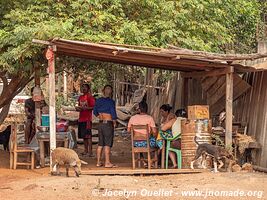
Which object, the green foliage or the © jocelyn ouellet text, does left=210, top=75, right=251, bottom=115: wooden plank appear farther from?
the © jocelyn ouellet text

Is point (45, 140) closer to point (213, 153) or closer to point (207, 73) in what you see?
point (213, 153)

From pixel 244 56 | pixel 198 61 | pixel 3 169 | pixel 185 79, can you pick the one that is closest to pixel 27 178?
pixel 3 169

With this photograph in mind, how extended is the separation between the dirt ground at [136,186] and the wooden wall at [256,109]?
78 centimetres

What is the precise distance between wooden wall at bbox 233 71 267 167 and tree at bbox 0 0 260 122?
1.61m

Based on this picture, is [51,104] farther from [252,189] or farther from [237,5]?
[237,5]

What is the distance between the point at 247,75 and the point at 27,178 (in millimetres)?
5062

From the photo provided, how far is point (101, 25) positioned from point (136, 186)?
13.8ft

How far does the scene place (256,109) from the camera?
1111cm

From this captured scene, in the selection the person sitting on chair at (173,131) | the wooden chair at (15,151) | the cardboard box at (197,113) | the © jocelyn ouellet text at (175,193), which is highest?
the cardboard box at (197,113)

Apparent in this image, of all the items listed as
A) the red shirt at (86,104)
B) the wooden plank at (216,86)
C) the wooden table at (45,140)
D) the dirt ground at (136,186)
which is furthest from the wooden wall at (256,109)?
the wooden table at (45,140)

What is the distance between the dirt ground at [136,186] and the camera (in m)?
8.13

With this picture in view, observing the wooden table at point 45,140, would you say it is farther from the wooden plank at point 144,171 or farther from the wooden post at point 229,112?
the wooden post at point 229,112

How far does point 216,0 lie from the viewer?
1313cm

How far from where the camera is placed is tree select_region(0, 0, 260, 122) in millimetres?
10633
